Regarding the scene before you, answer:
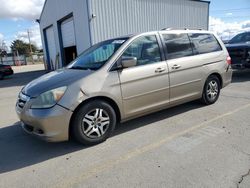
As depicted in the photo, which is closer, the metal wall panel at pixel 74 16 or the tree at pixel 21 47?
the metal wall panel at pixel 74 16

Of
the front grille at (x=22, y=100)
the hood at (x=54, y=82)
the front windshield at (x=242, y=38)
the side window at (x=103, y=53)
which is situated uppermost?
the front windshield at (x=242, y=38)

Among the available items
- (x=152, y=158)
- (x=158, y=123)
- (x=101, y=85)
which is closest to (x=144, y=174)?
(x=152, y=158)

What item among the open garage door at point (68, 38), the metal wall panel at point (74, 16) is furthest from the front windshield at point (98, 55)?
the open garage door at point (68, 38)

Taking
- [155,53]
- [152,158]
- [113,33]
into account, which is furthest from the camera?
[113,33]

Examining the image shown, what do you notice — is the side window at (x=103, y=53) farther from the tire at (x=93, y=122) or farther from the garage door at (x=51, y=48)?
the garage door at (x=51, y=48)

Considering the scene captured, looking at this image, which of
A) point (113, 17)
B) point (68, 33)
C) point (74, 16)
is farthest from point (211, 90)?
point (68, 33)

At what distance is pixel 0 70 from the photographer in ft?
64.7

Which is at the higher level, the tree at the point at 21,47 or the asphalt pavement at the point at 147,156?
the tree at the point at 21,47

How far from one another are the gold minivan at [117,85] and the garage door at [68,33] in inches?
463

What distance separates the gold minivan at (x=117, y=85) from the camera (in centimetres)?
357

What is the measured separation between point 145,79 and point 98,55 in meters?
1.05

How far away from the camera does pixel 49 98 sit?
353 cm

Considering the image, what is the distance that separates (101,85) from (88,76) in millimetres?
252

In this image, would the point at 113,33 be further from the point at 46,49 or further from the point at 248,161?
the point at 46,49
